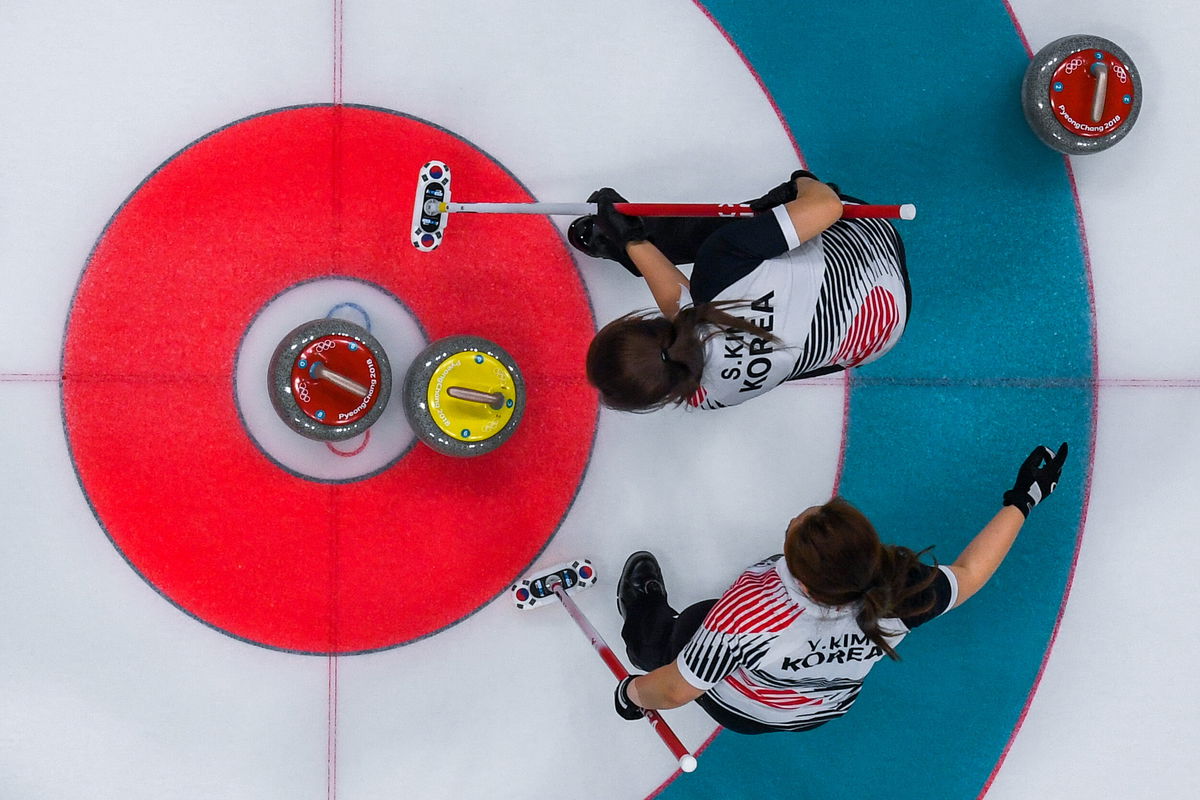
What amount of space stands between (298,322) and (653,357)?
153 cm

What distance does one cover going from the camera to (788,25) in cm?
340

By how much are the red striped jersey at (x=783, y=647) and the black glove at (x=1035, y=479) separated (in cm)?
65

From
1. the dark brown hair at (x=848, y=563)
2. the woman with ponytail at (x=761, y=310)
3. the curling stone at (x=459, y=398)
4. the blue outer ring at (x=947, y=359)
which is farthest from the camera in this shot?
the blue outer ring at (x=947, y=359)

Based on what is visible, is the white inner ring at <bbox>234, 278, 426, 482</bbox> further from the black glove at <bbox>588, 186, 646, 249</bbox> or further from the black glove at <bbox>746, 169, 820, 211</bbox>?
the black glove at <bbox>746, 169, 820, 211</bbox>

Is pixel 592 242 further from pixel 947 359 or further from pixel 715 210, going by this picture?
pixel 947 359

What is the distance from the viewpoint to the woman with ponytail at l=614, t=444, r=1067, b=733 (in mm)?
2139

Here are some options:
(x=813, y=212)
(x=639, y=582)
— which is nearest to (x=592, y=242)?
(x=813, y=212)

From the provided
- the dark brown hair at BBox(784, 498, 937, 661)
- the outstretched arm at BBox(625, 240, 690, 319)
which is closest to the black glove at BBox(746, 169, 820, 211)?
the outstretched arm at BBox(625, 240, 690, 319)

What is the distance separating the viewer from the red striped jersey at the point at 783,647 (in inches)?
89.4

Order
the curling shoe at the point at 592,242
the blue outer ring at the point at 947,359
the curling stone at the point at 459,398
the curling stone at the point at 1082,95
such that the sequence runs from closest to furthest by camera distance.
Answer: the curling stone at the point at 459,398 → the curling shoe at the point at 592,242 → the curling stone at the point at 1082,95 → the blue outer ring at the point at 947,359

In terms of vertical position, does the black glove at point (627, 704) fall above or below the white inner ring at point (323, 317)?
below

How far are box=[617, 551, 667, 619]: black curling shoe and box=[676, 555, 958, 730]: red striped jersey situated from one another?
28.3 inches

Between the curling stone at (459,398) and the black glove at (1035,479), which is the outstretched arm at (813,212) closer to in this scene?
the curling stone at (459,398)

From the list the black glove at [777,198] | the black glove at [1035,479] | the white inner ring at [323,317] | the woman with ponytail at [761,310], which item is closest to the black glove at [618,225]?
the woman with ponytail at [761,310]
